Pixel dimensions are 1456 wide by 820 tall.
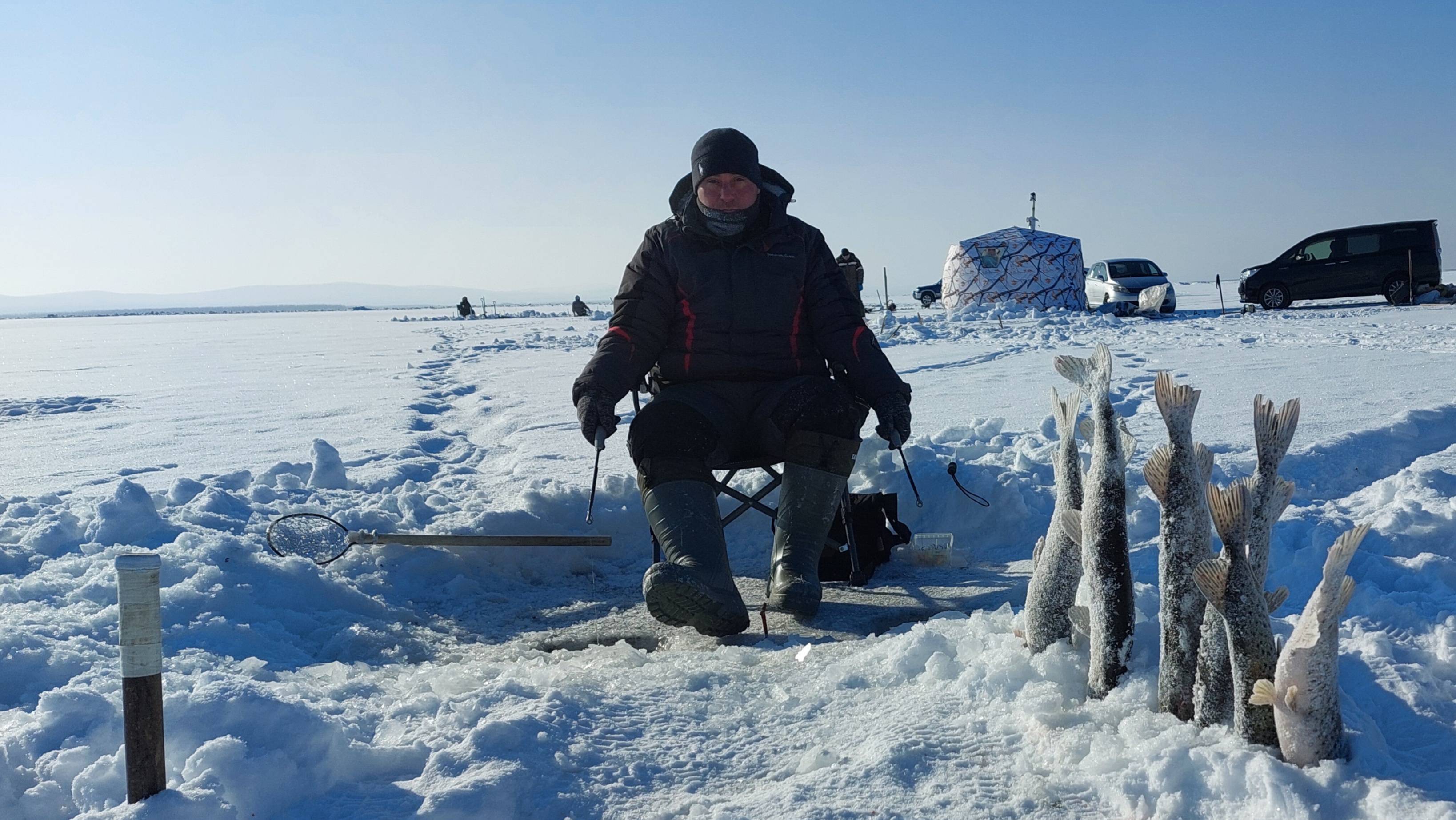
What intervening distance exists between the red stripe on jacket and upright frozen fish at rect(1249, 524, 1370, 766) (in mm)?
2290

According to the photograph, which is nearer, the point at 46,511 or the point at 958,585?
the point at 958,585

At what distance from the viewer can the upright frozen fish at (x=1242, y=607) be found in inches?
68.4

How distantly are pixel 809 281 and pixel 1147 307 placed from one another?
55.6ft

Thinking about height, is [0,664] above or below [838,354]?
below

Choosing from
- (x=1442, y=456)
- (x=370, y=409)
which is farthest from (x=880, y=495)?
(x=370, y=409)

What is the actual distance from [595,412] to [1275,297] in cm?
2052

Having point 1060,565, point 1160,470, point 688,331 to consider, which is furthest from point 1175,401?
point 688,331

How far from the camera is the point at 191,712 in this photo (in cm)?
204

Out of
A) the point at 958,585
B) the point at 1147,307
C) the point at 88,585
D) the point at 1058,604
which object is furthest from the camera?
the point at 1147,307

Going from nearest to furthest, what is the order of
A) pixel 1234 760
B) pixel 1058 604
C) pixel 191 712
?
pixel 1234 760
pixel 191 712
pixel 1058 604

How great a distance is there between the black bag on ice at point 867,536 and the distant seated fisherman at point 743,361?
486mm

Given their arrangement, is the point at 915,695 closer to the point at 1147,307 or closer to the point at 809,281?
the point at 809,281

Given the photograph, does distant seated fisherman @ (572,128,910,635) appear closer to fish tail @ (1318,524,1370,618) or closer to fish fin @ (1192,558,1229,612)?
fish fin @ (1192,558,1229,612)

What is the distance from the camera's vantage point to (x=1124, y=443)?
2.25 m
